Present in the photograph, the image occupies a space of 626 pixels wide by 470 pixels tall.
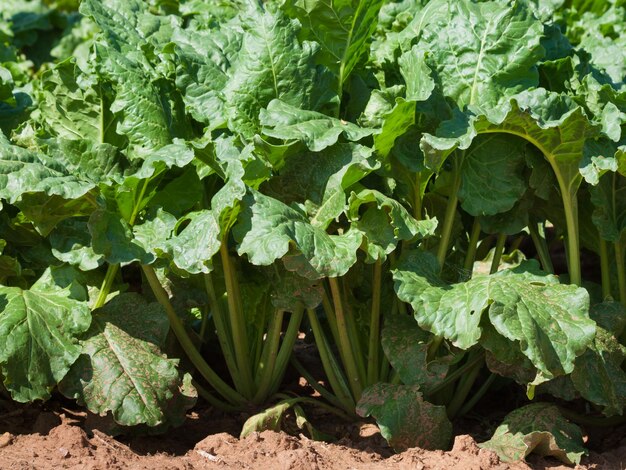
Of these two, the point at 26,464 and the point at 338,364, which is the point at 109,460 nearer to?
the point at 26,464

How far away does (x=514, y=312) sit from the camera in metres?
3.45

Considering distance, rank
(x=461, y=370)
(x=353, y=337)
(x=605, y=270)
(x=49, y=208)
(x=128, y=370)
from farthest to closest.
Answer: (x=605, y=270), (x=353, y=337), (x=461, y=370), (x=49, y=208), (x=128, y=370)

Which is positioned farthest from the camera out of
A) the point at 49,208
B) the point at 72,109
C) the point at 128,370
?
the point at 72,109

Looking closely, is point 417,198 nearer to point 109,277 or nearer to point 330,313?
point 330,313

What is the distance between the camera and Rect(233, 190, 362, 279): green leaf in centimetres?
338

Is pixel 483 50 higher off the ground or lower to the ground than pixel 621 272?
higher

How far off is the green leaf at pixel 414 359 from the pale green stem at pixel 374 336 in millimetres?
135

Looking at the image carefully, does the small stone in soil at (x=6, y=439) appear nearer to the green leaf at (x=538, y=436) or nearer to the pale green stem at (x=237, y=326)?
the pale green stem at (x=237, y=326)

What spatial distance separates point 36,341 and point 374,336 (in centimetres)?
130

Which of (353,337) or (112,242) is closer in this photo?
(112,242)

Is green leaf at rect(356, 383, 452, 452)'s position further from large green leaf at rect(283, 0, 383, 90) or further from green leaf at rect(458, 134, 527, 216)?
large green leaf at rect(283, 0, 383, 90)

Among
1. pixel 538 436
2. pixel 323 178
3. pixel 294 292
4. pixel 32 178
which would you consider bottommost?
pixel 538 436

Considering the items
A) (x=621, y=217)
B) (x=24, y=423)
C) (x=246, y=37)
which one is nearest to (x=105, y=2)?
(x=246, y=37)

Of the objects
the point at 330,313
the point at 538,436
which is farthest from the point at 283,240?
the point at 538,436
